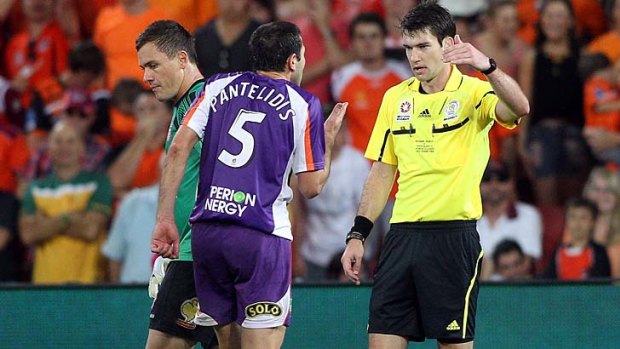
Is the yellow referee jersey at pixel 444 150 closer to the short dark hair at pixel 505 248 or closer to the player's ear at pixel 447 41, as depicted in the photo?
the player's ear at pixel 447 41

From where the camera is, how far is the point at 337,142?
1001 cm

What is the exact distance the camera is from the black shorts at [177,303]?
6.33m

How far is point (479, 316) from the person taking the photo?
767cm

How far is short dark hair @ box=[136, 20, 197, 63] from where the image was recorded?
20.7 feet

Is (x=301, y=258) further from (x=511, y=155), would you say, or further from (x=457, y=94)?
(x=457, y=94)

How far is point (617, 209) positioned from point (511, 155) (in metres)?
1.03

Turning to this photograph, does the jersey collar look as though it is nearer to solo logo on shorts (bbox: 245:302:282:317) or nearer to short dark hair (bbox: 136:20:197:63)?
short dark hair (bbox: 136:20:197:63)

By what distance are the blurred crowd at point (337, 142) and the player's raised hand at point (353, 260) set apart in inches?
137

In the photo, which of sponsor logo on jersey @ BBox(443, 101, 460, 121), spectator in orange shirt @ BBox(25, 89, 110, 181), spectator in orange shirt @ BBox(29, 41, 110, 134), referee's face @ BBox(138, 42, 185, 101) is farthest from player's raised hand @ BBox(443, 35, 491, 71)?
spectator in orange shirt @ BBox(29, 41, 110, 134)

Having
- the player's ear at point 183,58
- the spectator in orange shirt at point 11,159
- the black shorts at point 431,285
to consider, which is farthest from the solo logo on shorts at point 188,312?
the spectator in orange shirt at point 11,159

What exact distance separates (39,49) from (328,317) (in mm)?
5023

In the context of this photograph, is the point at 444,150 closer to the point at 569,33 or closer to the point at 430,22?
the point at 430,22

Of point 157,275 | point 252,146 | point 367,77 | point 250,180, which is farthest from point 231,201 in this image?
point 367,77

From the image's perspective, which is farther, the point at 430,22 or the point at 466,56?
the point at 430,22
